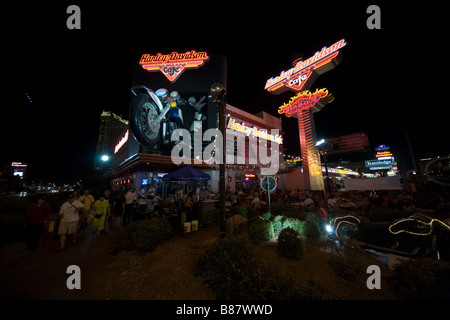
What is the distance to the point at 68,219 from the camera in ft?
18.0

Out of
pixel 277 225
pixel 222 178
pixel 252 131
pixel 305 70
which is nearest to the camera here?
pixel 222 178

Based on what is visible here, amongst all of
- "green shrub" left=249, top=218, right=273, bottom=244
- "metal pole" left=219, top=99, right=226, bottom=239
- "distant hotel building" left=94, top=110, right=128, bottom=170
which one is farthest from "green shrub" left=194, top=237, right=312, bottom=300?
"distant hotel building" left=94, top=110, right=128, bottom=170

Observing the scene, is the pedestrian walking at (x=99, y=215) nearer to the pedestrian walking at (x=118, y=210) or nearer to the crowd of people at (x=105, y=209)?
the crowd of people at (x=105, y=209)

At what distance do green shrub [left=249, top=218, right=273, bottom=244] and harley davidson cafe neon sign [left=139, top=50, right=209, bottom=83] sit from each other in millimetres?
25533

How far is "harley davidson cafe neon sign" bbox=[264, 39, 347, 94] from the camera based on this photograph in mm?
16578

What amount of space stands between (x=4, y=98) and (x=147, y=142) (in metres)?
10.2

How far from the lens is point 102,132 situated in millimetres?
68500

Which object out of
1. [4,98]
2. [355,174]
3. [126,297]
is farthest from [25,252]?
[355,174]

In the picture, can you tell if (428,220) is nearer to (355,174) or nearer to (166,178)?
(166,178)

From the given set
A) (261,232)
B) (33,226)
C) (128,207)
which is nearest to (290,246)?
(261,232)

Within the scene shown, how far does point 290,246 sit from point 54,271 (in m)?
6.11

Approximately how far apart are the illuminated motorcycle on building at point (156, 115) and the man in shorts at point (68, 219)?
38.2ft

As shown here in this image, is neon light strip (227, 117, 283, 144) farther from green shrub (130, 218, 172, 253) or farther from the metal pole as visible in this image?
green shrub (130, 218, 172, 253)

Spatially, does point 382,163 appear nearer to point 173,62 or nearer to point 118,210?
point 173,62
